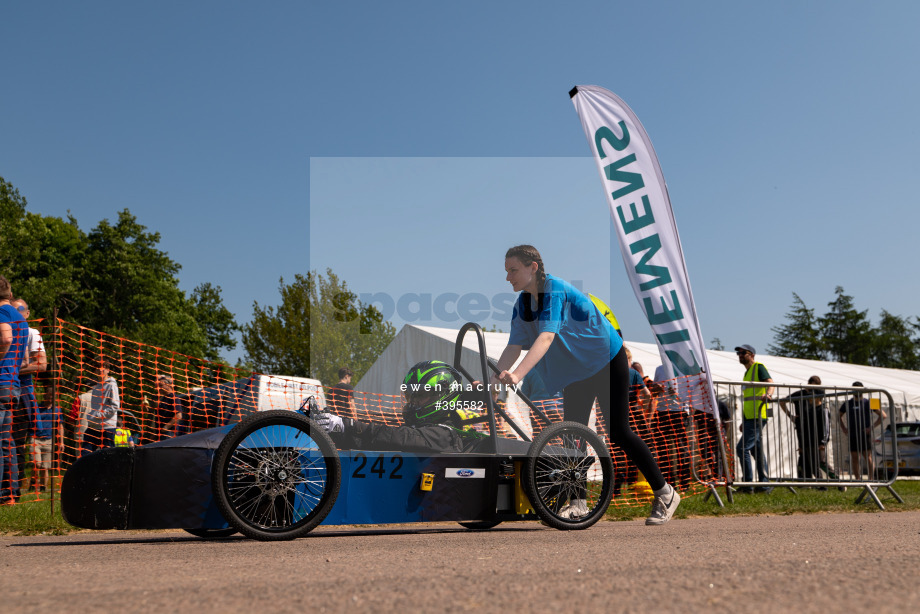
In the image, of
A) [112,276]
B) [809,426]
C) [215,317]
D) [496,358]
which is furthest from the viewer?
[215,317]

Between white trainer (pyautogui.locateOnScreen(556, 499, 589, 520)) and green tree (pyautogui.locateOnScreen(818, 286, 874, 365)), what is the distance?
240 ft

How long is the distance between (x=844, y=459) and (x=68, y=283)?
132ft

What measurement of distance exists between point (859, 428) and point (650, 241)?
3218 millimetres

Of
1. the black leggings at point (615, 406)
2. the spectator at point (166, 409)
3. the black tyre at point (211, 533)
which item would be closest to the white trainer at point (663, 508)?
the black leggings at point (615, 406)

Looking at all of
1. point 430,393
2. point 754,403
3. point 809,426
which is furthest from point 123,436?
point 809,426

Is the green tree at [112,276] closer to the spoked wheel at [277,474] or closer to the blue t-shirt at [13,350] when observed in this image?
the blue t-shirt at [13,350]

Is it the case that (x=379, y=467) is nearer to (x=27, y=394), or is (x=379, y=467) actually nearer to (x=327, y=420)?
(x=327, y=420)

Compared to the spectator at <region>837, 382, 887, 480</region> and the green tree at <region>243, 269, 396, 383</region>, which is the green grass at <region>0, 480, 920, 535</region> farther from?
the green tree at <region>243, 269, 396, 383</region>

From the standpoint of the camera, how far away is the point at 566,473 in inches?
219

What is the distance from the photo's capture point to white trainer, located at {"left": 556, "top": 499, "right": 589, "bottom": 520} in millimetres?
5547

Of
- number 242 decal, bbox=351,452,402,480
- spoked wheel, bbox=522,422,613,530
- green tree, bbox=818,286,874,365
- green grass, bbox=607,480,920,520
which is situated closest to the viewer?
number 242 decal, bbox=351,452,402,480

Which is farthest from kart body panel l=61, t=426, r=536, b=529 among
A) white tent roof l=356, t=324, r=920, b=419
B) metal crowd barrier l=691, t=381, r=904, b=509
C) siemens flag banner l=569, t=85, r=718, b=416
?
metal crowd barrier l=691, t=381, r=904, b=509

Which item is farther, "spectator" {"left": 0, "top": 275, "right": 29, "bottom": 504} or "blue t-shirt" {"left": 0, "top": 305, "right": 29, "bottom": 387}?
"blue t-shirt" {"left": 0, "top": 305, "right": 29, "bottom": 387}

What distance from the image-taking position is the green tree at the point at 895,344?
2901 inches
